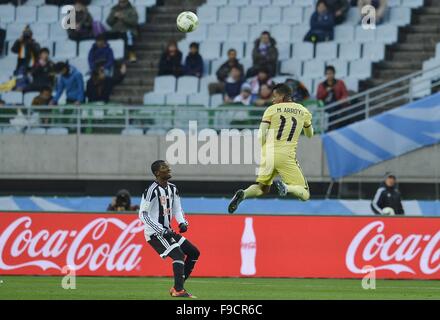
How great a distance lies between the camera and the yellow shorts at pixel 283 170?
17.1 m

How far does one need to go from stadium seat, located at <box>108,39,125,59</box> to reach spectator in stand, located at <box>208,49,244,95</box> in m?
2.94

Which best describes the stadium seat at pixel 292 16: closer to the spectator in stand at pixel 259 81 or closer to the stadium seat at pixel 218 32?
the stadium seat at pixel 218 32

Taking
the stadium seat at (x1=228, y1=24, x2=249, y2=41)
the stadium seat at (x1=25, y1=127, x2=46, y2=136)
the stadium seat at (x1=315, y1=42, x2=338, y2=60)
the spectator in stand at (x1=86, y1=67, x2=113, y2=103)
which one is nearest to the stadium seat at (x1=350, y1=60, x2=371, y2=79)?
the stadium seat at (x1=315, y1=42, x2=338, y2=60)

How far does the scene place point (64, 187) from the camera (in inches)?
1119

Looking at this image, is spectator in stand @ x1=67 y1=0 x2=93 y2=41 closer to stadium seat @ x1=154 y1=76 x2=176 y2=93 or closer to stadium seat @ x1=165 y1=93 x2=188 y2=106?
stadium seat @ x1=154 y1=76 x2=176 y2=93

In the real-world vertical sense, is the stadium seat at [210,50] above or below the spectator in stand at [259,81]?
above

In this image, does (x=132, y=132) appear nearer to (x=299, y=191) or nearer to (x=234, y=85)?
(x=234, y=85)

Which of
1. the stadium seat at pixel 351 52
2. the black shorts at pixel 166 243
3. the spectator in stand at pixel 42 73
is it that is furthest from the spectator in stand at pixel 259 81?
the black shorts at pixel 166 243

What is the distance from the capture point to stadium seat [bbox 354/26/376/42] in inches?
1119

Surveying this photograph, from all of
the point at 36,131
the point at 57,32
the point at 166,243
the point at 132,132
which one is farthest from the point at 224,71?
the point at 166,243

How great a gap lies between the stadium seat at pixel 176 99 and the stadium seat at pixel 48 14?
4291mm

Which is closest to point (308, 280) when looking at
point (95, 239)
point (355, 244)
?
point (355, 244)

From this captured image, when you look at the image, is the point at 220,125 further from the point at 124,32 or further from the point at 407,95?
the point at 124,32

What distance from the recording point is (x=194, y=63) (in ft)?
93.8
